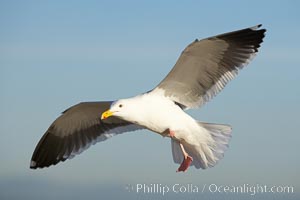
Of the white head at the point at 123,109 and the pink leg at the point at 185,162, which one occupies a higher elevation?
the white head at the point at 123,109

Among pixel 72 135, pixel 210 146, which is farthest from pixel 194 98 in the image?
pixel 72 135

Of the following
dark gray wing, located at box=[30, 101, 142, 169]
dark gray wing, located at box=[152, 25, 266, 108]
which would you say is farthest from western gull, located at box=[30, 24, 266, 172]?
dark gray wing, located at box=[30, 101, 142, 169]

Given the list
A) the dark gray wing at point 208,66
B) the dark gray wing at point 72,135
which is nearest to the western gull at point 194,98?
the dark gray wing at point 208,66

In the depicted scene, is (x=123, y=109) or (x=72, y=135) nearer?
(x=123, y=109)

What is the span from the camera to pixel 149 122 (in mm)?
4691

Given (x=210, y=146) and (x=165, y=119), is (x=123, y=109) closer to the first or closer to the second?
(x=165, y=119)

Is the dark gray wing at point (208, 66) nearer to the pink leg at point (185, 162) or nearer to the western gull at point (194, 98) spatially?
the western gull at point (194, 98)

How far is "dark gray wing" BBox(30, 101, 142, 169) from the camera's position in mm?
5629

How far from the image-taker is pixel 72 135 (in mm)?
5703

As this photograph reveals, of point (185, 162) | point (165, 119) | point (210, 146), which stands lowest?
point (185, 162)

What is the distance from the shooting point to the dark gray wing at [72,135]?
5.63 meters

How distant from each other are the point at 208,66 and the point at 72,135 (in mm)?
1525

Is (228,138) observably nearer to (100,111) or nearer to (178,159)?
(178,159)

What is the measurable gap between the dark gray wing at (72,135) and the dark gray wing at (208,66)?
31.6 inches
